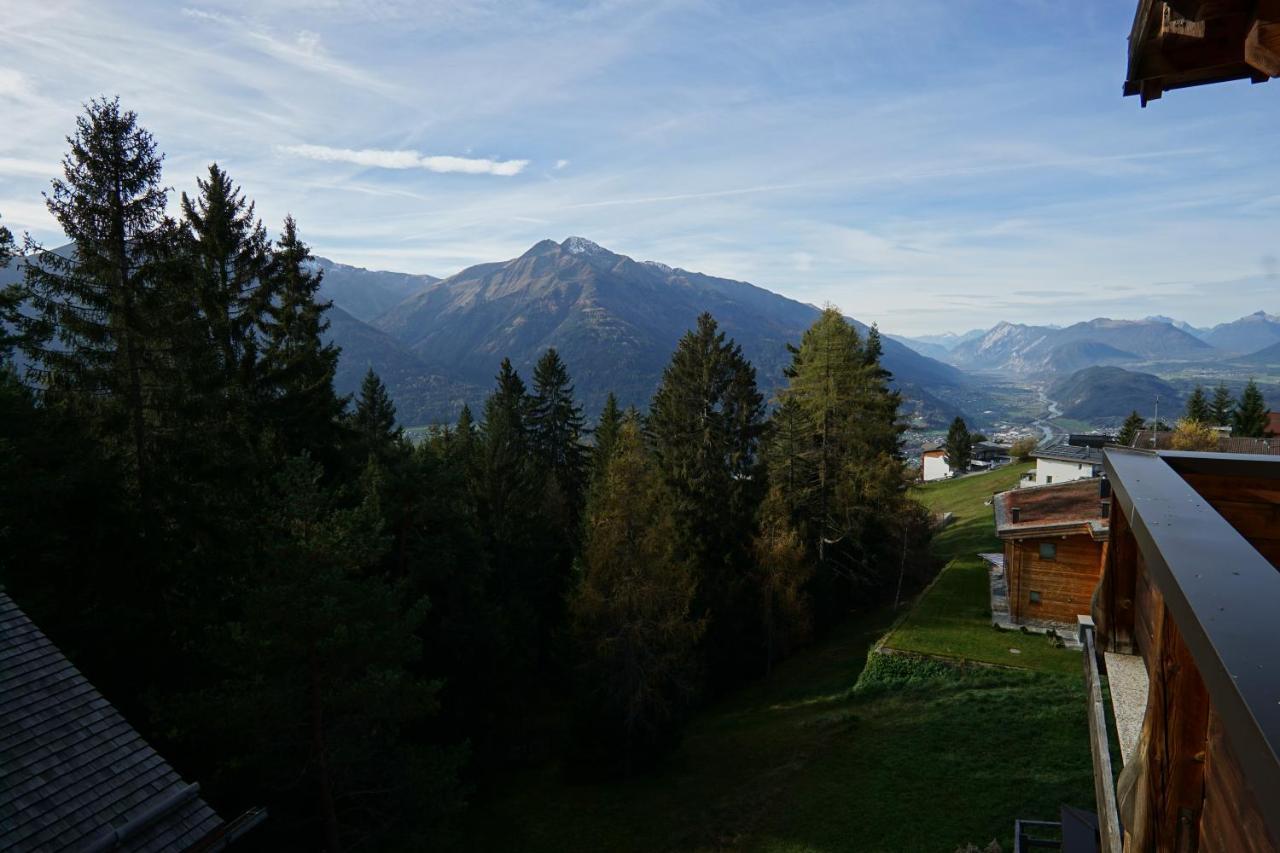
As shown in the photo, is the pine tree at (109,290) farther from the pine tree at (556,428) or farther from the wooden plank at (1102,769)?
the pine tree at (556,428)

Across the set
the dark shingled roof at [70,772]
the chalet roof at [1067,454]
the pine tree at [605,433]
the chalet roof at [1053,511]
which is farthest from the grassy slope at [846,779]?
the chalet roof at [1067,454]

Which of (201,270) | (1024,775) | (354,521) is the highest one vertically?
(201,270)

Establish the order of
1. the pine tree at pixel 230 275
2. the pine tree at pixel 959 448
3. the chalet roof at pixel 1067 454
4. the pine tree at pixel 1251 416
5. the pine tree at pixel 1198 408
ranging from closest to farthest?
the pine tree at pixel 230 275, the chalet roof at pixel 1067 454, the pine tree at pixel 1251 416, the pine tree at pixel 1198 408, the pine tree at pixel 959 448

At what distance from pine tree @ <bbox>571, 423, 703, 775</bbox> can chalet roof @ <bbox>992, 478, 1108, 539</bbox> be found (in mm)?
11787

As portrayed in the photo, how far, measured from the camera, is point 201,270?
1861cm

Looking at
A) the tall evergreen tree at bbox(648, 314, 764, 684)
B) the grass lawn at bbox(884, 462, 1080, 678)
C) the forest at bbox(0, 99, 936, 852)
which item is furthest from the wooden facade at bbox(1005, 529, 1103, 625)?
the tall evergreen tree at bbox(648, 314, 764, 684)

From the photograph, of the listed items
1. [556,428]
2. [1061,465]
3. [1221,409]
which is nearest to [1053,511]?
[556,428]

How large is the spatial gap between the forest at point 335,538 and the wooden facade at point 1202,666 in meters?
12.8

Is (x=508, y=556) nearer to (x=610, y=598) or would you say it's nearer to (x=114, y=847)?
(x=610, y=598)

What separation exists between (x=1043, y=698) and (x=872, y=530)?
46.3 feet

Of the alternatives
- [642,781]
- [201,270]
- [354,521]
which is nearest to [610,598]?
[642,781]

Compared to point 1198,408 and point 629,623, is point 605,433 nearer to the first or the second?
point 629,623

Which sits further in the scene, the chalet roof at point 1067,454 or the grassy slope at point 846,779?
the chalet roof at point 1067,454

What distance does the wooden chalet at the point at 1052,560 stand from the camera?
883 inches
